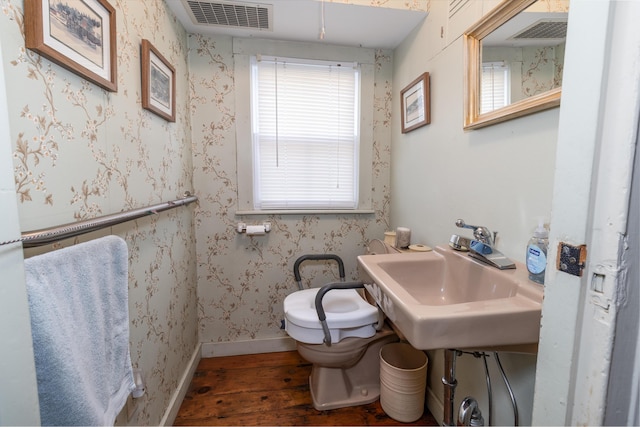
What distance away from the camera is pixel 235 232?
5.92 ft

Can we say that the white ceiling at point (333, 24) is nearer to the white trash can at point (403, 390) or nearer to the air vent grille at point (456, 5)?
the air vent grille at point (456, 5)

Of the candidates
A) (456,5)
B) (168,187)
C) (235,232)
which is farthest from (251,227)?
(456,5)

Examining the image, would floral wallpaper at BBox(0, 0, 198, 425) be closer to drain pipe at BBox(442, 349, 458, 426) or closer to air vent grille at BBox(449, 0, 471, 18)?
drain pipe at BBox(442, 349, 458, 426)

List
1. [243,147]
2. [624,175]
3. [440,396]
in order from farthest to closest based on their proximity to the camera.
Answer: [243,147]
[440,396]
[624,175]

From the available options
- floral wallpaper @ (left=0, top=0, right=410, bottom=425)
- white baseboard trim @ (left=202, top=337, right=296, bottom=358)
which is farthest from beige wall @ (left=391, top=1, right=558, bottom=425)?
white baseboard trim @ (left=202, top=337, right=296, bottom=358)

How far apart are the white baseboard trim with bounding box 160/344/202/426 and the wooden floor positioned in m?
0.04

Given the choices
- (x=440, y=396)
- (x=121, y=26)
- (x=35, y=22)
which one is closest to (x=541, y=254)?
(x=440, y=396)

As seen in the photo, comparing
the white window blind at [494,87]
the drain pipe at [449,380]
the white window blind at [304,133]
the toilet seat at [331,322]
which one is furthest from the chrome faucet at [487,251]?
the white window blind at [304,133]

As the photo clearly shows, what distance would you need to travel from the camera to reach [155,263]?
1.18m

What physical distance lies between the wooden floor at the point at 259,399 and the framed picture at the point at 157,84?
1534mm

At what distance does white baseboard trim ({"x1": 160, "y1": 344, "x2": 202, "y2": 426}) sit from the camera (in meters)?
1.28

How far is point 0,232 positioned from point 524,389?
135 centimetres

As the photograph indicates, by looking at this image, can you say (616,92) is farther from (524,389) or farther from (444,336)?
(524,389)

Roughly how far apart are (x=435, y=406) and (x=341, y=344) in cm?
60
